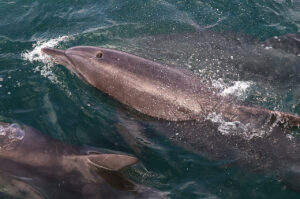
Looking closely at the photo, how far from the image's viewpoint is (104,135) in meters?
8.64

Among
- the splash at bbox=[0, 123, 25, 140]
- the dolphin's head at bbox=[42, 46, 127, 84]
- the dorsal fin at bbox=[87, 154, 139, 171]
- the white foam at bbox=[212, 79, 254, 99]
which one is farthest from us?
the dolphin's head at bbox=[42, 46, 127, 84]

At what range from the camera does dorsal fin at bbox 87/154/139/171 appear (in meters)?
6.94

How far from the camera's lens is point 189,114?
8.33m

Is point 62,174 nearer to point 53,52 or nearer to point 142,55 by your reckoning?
point 53,52

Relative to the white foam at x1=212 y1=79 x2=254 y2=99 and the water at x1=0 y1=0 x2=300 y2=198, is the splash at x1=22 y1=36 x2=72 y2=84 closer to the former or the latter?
the water at x1=0 y1=0 x2=300 y2=198

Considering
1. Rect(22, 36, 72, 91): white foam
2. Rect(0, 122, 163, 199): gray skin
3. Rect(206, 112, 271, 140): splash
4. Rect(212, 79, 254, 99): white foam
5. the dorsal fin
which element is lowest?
Rect(0, 122, 163, 199): gray skin

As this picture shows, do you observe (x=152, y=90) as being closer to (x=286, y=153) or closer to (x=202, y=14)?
(x=286, y=153)

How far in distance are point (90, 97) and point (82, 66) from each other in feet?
2.53

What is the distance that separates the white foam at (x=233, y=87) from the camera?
8.98m

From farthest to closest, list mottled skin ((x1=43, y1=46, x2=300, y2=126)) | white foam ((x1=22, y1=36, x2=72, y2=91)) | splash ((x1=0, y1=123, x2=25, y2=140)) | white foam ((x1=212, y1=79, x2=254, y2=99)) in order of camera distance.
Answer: white foam ((x1=22, y1=36, x2=72, y2=91)) < white foam ((x1=212, y1=79, x2=254, y2=99)) < mottled skin ((x1=43, y1=46, x2=300, y2=126)) < splash ((x1=0, y1=123, x2=25, y2=140))

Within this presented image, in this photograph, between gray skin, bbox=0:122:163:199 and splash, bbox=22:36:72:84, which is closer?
gray skin, bbox=0:122:163:199

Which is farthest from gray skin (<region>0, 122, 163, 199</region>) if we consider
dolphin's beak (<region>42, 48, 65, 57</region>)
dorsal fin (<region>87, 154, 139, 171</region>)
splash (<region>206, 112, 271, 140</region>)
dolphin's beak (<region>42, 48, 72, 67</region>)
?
dolphin's beak (<region>42, 48, 65, 57</region>)

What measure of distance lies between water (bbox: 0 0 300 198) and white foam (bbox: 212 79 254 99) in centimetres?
4

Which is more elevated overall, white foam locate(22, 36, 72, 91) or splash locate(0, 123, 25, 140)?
white foam locate(22, 36, 72, 91)
